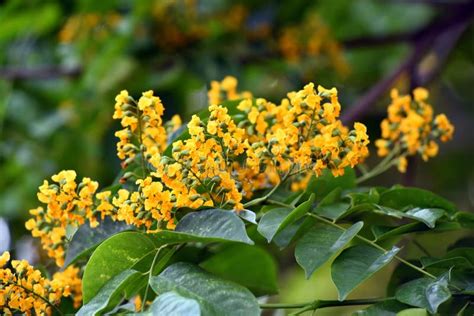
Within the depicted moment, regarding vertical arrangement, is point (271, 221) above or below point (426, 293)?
above

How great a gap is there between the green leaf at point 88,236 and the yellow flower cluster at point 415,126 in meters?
0.52

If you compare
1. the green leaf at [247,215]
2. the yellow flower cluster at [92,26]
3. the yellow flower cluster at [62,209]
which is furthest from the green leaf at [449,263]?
the yellow flower cluster at [92,26]

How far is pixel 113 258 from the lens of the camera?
102 centimetres

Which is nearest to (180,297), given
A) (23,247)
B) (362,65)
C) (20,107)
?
(23,247)

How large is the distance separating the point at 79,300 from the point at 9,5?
1395 millimetres

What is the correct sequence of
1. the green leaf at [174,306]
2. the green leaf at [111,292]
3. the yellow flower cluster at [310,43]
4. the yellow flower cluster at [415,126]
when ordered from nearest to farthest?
the green leaf at [174,306] → the green leaf at [111,292] → the yellow flower cluster at [415,126] → the yellow flower cluster at [310,43]

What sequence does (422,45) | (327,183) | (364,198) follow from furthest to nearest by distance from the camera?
(422,45) < (327,183) < (364,198)

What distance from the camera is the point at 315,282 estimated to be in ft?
11.2

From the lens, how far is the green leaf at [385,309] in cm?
100

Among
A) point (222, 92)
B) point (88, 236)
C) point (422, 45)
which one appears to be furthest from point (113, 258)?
point (422, 45)

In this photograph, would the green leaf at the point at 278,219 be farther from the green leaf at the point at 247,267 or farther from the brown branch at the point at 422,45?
the brown branch at the point at 422,45

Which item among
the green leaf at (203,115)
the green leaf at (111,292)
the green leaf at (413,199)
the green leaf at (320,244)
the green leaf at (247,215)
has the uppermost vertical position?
the green leaf at (203,115)

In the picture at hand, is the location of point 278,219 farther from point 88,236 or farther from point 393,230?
point 88,236

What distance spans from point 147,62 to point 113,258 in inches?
63.3
